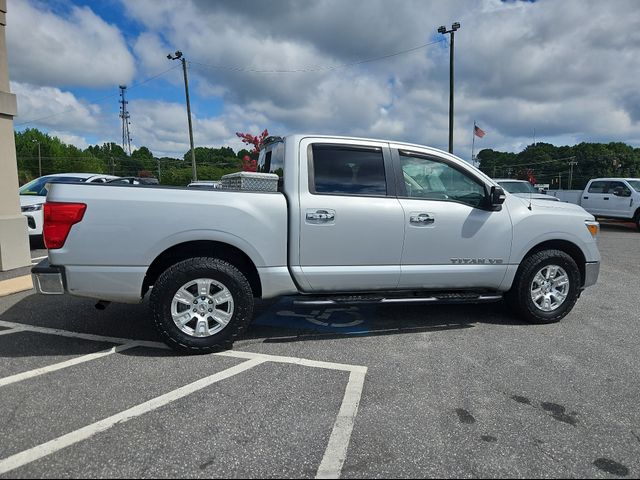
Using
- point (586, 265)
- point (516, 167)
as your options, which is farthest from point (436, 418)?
point (516, 167)

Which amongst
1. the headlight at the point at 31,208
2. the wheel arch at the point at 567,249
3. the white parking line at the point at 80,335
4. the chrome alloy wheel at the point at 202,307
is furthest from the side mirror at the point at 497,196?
the headlight at the point at 31,208

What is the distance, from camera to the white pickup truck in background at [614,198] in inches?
574

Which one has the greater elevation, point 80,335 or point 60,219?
point 60,219

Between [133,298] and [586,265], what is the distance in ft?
14.9

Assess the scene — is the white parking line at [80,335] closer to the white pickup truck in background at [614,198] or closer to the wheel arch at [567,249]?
the wheel arch at [567,249]

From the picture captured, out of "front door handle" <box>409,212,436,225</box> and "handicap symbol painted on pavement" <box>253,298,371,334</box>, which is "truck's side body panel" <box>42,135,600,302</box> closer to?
"front door handle" <box>409,212,436,225</box>

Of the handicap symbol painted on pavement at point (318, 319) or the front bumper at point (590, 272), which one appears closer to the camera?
the handicap symbol painted on pavement at point (318, 319)

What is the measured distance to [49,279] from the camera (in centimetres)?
344

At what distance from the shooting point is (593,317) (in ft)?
16.3

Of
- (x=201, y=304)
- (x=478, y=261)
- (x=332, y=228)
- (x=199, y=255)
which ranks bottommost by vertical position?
(x=201, y=304)

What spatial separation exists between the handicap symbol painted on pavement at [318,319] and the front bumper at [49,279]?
1.87m

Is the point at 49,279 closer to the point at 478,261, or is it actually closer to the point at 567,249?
the point at 478,261

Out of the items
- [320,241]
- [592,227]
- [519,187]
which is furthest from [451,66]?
[320,241]

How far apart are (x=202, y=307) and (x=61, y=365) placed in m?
1.18
